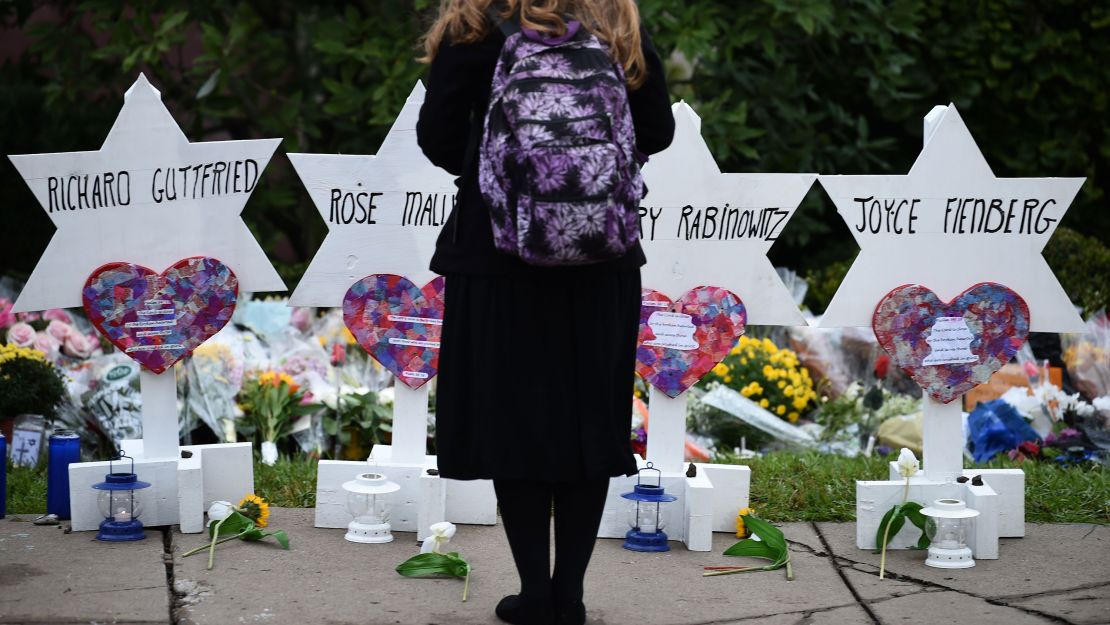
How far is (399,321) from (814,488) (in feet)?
4.95

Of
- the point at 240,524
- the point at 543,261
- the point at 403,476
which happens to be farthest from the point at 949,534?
the point at 240,524

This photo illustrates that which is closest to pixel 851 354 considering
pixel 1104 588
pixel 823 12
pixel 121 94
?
pixel 823 12

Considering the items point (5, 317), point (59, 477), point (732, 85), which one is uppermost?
point (732, 85)

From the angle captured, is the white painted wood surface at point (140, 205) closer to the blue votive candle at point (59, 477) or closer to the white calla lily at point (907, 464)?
the blue votive candle at point (59, 477)

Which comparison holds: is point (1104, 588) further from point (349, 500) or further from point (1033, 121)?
point (1033, 121)

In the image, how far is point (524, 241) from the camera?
2807 mm

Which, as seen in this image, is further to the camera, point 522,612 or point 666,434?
point 666,434

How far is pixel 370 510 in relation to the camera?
3980 millimetres

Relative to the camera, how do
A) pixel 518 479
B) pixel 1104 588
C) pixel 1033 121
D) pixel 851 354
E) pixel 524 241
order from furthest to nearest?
pixel 1033 121 < pixel 851 354 < pixel 1104 588 < pixel 518 479 < pixel 524 241

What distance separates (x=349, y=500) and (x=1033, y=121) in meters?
5.00

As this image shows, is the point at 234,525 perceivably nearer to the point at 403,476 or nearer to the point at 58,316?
the point at 403,476

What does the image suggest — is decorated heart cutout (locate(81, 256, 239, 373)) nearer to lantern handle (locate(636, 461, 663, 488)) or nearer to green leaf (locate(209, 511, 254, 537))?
green leaf (locate(209, 511, 254, 537))

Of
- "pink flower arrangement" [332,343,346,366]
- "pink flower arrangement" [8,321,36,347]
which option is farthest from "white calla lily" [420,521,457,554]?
"pink flower arrangement" [8,321,36,347]

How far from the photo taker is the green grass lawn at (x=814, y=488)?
4289 mm
